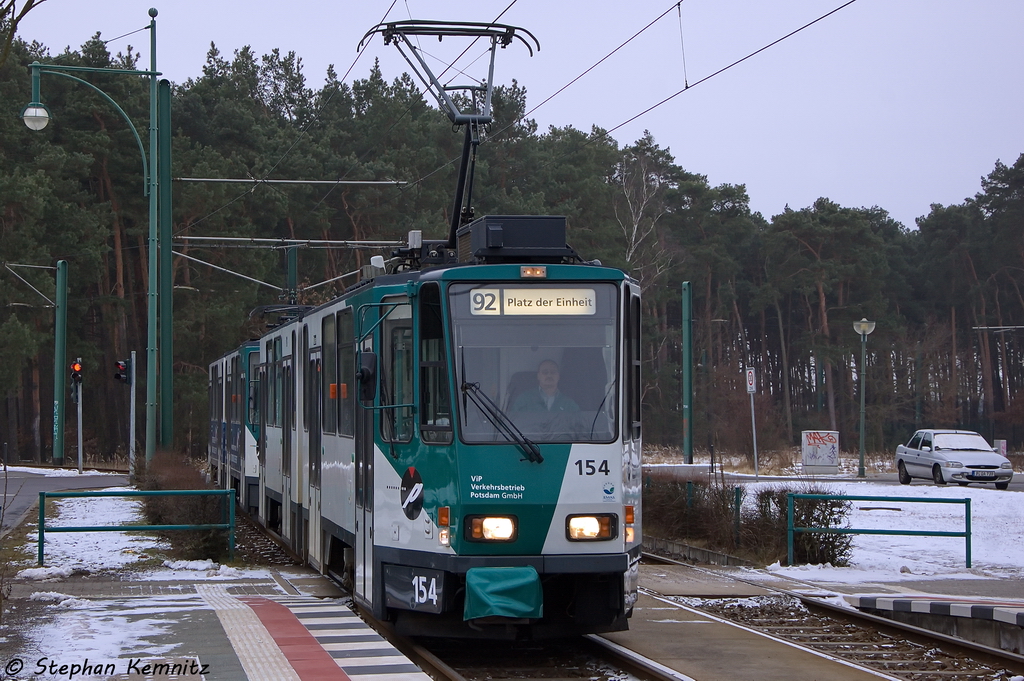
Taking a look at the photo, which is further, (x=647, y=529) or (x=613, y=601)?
(x=647, y=529)

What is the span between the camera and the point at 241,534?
20.5 m

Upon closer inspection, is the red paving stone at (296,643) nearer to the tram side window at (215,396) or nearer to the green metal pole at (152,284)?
the green metal pole at (152,284)

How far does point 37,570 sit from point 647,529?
9265 mm

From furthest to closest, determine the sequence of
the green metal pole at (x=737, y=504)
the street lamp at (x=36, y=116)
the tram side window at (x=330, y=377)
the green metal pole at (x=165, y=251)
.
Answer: the green metal pole at (x=165, y=251), the street lamp at (x=36, y=116), the green metal pole at (x=737, y=504), the tram side window at (x=330, y=377)

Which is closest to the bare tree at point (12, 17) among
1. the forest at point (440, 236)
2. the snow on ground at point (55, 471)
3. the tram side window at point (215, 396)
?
the tram side window at point (215, 396)

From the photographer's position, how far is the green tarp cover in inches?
357

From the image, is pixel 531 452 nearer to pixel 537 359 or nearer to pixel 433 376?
pixel 537 359

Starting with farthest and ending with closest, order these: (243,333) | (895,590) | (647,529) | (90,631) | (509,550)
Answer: (243,333)
(647,529)
(895,590)
(90,631)
(509,550)

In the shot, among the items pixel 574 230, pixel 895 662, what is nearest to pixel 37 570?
pixel 895 662

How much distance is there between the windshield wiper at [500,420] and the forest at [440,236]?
82.4 feet

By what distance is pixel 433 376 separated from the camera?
9.68 metres

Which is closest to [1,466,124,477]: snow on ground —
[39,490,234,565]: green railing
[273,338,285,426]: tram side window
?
[273,338,285,426]: tram side window

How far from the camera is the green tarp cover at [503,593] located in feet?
29.8

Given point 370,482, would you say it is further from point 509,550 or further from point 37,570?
Result: point 37,570
